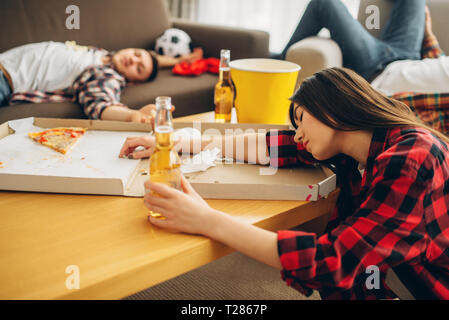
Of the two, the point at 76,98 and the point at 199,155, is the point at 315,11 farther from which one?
the point at 199,155

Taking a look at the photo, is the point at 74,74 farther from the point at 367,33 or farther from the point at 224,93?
the point at 367,33

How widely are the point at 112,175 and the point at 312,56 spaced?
1.17 m

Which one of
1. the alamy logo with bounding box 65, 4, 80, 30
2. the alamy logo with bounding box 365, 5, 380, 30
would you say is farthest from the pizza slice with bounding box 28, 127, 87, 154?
the alamy logo with bounding box 365, 5, 380, 30

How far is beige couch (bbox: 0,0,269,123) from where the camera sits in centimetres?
176

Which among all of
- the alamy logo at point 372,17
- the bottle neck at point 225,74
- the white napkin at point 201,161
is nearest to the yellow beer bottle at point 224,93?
the bottle neck at point 225,74

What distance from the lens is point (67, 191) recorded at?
29.2 inches

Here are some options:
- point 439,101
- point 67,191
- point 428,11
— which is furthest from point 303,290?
point 428,11

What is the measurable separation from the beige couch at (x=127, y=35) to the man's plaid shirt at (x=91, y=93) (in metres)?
0.07

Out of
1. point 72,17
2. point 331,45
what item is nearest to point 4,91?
point 72,17

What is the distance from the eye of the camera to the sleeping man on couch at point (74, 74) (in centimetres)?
156

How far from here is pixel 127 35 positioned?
2.20m

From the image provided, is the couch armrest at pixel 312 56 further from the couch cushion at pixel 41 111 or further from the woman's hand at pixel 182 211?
the woman's hand at pixel 182 211

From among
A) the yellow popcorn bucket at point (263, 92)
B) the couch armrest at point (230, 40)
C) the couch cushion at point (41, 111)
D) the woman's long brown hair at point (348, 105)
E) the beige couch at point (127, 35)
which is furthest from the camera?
the couch armrest at point (230, 40)
